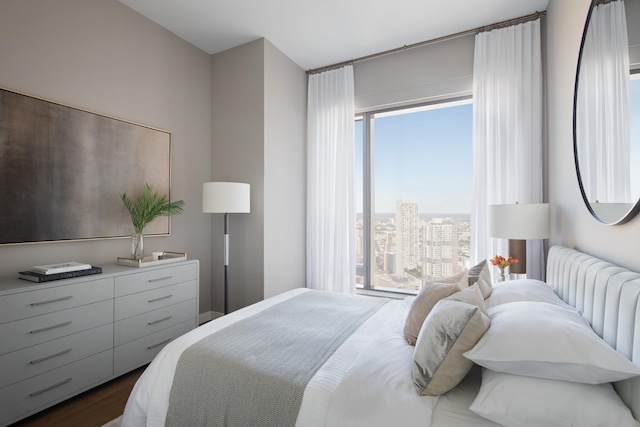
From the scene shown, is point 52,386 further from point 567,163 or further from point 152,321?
point 567,163

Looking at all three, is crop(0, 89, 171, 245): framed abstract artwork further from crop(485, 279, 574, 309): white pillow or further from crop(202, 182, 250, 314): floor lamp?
crop(485, 279, 574, 309): white pillow

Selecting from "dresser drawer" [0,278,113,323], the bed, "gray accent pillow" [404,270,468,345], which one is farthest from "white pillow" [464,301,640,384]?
"dresser drawer" [0,278,113,323]

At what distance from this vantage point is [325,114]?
374 cm

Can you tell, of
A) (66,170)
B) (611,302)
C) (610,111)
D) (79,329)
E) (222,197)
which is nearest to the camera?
(611,302)

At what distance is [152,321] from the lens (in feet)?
8.05

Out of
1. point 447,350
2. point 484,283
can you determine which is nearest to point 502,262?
point 484,283

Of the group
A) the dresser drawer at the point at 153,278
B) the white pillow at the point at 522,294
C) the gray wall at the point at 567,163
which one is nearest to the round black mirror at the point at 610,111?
the gray wall at the point at 567,163

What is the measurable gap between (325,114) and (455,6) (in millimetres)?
1643

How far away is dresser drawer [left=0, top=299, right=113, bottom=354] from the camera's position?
1702 millimetres

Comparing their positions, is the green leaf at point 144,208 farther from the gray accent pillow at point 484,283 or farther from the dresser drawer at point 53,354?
the gray accent pillow at point 484,283

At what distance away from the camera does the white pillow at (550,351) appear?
87 cm

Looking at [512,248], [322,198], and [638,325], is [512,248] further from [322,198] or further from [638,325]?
[322,198]

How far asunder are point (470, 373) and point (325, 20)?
303 cm

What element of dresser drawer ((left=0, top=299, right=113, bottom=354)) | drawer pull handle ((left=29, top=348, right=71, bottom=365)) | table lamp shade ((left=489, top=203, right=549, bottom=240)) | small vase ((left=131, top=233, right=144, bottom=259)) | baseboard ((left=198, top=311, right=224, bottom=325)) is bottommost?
baseboard ((left=198, top=311, right=224, bottom=325))
